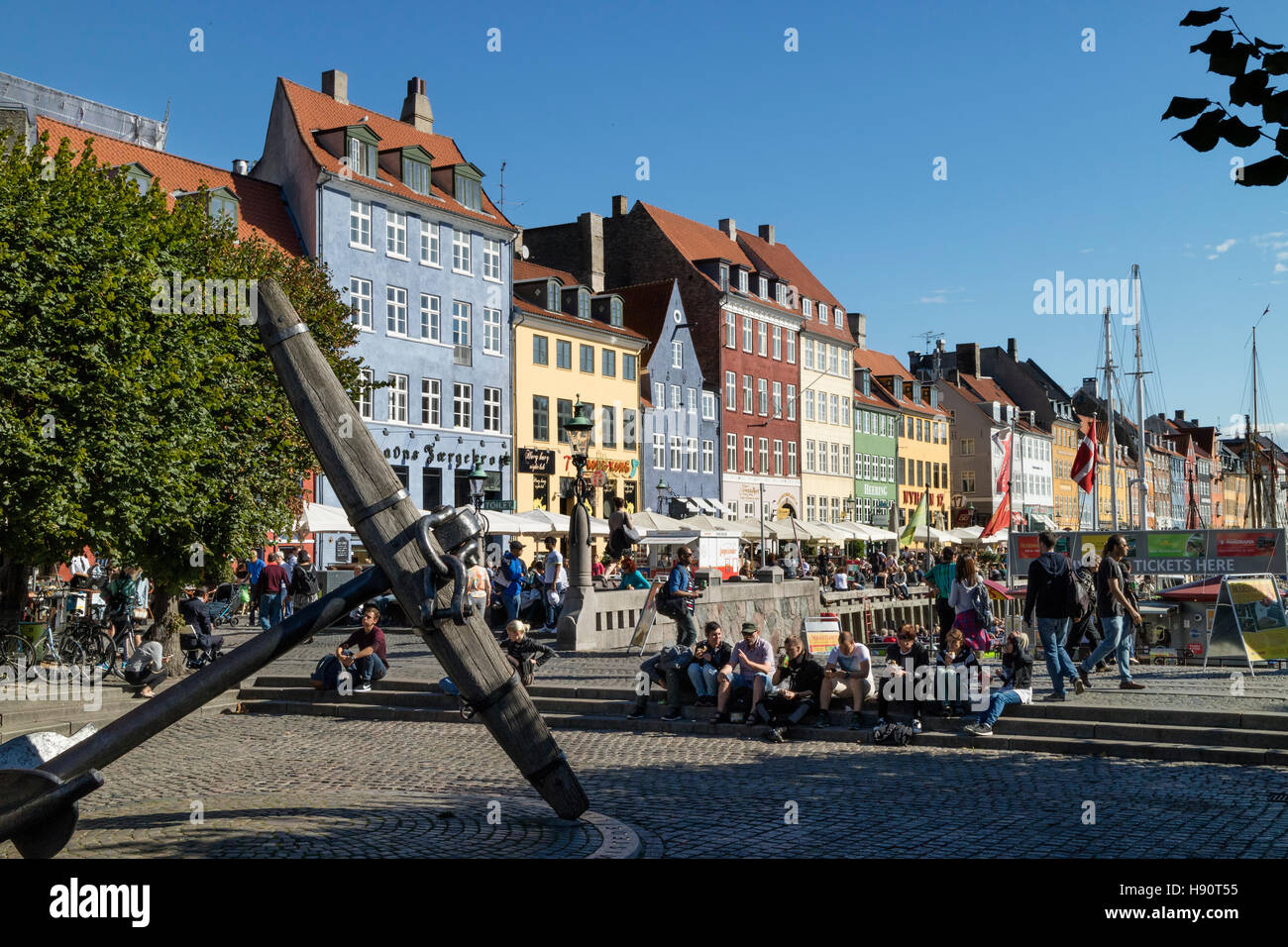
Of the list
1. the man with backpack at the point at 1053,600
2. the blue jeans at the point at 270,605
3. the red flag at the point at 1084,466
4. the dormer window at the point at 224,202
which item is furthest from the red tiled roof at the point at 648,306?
the man with backpack at the point at 1053,600

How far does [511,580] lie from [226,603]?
746cm

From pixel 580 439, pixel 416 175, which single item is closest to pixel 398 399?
pixel 416 175

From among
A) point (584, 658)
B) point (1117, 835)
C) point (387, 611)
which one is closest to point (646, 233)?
point (387, 611)

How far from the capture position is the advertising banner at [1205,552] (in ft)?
66.3

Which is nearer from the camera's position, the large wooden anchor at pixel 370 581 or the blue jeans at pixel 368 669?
the large wooden anchor at pixel 370 581

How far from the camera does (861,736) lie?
14391mm

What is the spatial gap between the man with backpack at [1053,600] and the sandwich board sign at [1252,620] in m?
3.90

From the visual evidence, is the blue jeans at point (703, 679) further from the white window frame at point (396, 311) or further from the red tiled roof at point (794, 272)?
the red tiled roof at point (794, 272)

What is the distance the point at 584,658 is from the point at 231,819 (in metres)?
13.2

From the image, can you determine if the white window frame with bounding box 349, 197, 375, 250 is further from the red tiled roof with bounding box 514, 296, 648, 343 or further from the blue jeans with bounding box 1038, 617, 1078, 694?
the blue jeans with bounding box 1038, 617, 1078, 694

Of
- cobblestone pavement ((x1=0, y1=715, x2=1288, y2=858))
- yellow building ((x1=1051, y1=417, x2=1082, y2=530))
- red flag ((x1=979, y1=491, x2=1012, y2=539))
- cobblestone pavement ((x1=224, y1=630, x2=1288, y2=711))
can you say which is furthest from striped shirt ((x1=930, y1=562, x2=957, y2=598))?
yellow building ((x1=1051, y1=417, x2=1082, y2=530))

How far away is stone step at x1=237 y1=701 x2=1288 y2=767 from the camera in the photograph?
12.6 meters

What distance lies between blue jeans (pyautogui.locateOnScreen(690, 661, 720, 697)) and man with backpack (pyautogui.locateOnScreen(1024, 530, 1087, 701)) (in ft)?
12.7
